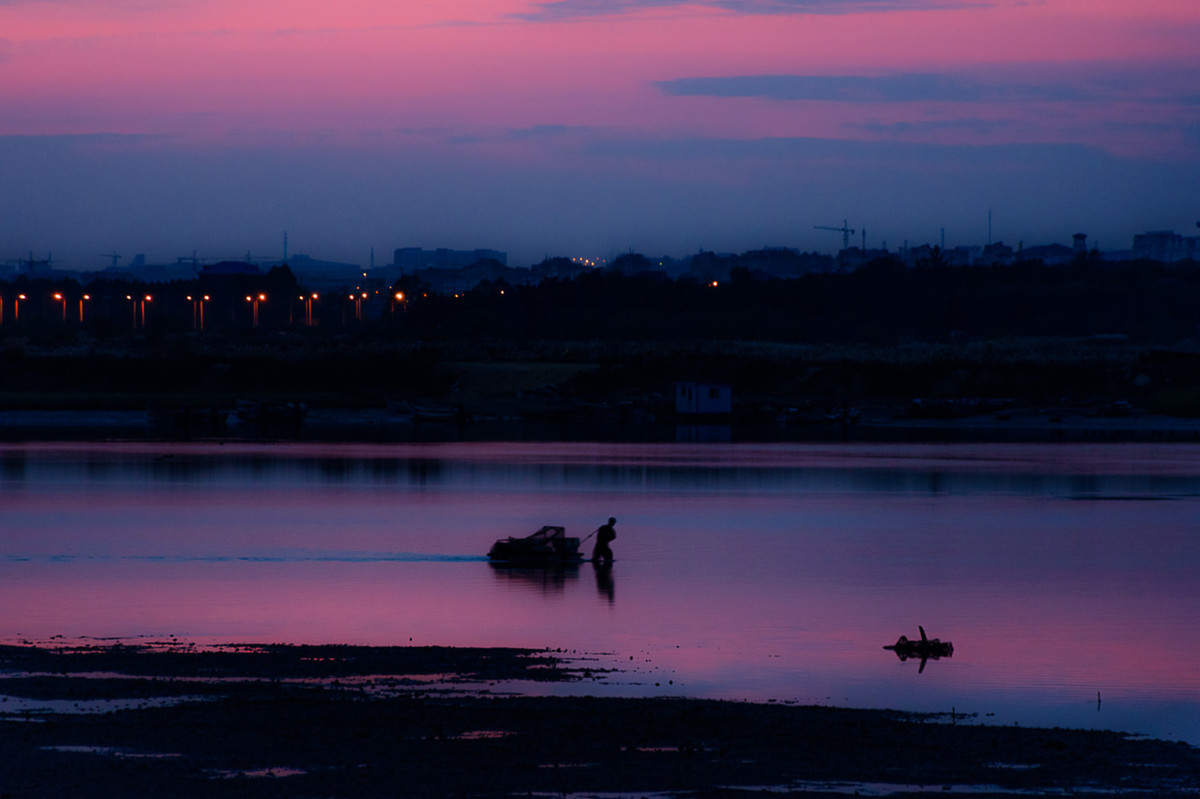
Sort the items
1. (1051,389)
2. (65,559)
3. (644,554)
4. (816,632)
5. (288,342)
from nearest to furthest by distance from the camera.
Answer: (816,632) → (65,559) → (644,554) → (1051,389) → (288,342)

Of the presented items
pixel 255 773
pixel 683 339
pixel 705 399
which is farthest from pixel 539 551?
pixel 683 339

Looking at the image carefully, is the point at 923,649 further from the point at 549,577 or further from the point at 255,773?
the point at 255,773

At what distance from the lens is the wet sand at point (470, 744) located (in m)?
11.4

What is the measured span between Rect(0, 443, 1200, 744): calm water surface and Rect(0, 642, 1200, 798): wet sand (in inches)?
59.2

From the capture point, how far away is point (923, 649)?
1820cm

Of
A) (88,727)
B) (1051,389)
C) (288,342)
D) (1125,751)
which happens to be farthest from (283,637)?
(288,342)

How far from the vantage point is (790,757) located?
1231 centimetres

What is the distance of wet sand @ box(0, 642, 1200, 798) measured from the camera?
37.3ft

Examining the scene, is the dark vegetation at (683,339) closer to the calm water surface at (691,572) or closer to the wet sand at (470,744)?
the calm water surface at (691,572)

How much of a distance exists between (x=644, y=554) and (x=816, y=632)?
30.4ft

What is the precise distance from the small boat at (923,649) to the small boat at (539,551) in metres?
9.35

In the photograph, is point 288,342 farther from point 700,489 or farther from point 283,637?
point 283,637

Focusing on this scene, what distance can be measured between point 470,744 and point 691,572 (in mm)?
14352

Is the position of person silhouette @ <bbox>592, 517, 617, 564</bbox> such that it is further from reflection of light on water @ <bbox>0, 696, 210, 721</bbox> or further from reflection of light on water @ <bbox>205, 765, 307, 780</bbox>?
reflection of light on water @ <bbox>205, 765, 307, 780</bbox>
